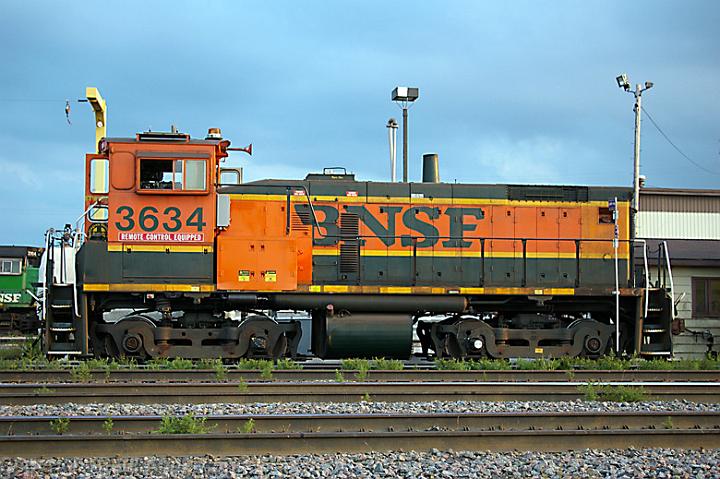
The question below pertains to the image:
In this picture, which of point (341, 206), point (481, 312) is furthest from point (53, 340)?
point (481, 312)

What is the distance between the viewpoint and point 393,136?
21094 millimetres

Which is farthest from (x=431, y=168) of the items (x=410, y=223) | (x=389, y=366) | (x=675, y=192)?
(x=675, y=192)

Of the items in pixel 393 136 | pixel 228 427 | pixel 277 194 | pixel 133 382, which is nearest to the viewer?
pixel 228 427

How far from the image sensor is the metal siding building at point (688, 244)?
58.0 feet

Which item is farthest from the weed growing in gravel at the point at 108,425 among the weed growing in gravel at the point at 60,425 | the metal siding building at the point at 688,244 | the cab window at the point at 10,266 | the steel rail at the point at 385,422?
the cab window at the point at 10,266

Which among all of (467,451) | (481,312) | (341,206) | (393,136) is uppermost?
(393,136)

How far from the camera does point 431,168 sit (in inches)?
575

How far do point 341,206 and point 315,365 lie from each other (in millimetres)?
2842

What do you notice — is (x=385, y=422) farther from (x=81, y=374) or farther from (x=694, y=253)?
(x=694, y=253)

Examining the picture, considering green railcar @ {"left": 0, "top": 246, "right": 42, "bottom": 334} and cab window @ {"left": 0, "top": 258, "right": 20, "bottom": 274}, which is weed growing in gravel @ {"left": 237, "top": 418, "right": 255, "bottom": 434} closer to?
green railcar @ {"left": 0, "top": 246, "right": 42, "bottom": 334}

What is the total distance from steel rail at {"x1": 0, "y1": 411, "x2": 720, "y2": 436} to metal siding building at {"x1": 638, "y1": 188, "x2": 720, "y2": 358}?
639cm

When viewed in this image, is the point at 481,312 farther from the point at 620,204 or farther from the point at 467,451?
the point at 467,451

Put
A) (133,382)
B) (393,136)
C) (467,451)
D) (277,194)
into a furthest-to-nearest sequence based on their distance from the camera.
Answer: (393,136) → (277,194) → (133,382) → (467,451)

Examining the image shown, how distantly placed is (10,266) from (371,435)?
26547 mm
